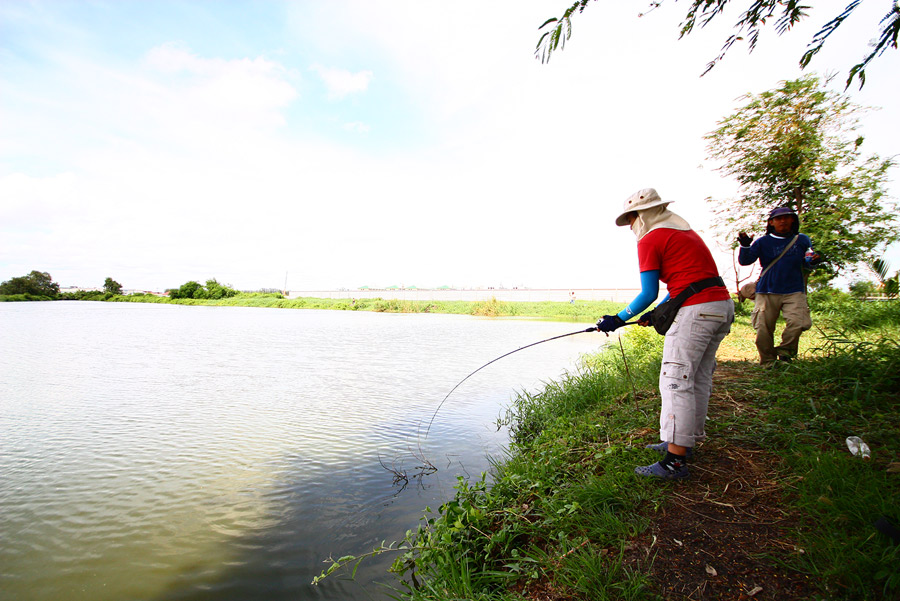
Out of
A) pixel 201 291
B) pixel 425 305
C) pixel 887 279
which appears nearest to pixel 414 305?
pixel 425 305

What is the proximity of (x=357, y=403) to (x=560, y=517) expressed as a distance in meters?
5.18

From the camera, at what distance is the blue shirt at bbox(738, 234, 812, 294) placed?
4.56 metres

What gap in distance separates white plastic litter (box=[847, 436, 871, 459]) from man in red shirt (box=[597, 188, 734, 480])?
84cm

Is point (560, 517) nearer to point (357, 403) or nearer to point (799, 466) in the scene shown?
point (799, 466)

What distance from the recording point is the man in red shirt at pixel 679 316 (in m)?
2.63

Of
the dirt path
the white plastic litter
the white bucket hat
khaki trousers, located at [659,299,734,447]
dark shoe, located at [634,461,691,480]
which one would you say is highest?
the white bucket hat

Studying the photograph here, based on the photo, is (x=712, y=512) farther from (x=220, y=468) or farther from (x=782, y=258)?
(x=220, y=468)

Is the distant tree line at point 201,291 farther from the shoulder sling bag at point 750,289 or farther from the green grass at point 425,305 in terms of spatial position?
the shoulder sling bag at point 750,289

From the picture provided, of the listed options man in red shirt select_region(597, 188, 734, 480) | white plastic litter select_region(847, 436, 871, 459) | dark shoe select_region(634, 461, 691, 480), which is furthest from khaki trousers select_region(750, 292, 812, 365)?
dark shoe select_region(634, 461, 691, 480)

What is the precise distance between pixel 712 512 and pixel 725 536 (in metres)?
0.20

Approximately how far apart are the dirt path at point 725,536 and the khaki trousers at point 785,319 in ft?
7.97

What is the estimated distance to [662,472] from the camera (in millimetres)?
2674

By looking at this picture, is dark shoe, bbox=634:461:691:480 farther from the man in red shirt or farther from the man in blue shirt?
the man in blue shirt

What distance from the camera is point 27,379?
338 inches
